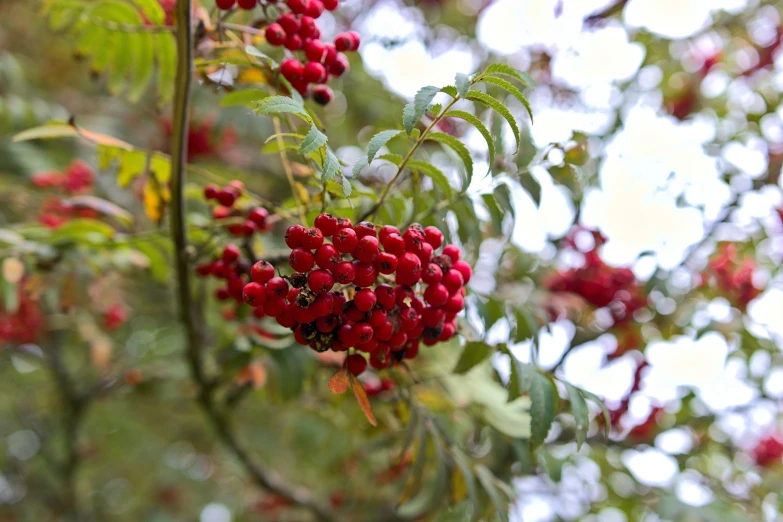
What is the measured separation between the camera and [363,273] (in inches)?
Answer: 60.0

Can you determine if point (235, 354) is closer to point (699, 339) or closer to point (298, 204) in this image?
point (298, 204)

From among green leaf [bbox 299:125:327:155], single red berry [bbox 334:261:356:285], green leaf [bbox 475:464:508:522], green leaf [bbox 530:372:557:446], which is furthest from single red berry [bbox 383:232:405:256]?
green leaf [bbox 475:464:508:522]

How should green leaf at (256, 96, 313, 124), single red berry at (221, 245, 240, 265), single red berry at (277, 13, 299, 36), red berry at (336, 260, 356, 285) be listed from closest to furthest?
1. green leaf at (256, 96, 313, 124)
2. red berry at (336, 260, 356, 285)
3. single red berry at (277, 13, 299, 36)
4. single red berry at (221, 245, 240, 265)

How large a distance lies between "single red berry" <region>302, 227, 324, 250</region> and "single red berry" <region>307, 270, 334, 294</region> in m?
0.07

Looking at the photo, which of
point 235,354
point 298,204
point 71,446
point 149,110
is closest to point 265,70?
point 298,204

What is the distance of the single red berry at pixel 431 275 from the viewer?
5.42 ft

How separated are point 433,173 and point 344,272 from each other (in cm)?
52

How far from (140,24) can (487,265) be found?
2.58 metres

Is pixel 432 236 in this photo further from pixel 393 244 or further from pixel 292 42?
pixel 292 42

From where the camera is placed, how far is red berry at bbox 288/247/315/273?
1502 mm

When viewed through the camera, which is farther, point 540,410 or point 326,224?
point 540,410

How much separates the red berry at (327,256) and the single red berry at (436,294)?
0.29m

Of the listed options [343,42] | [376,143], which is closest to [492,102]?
[376,143]

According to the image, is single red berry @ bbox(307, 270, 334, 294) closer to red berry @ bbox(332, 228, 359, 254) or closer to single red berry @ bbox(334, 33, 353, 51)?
red berry @ bbox(332, 228, 359, 254)
